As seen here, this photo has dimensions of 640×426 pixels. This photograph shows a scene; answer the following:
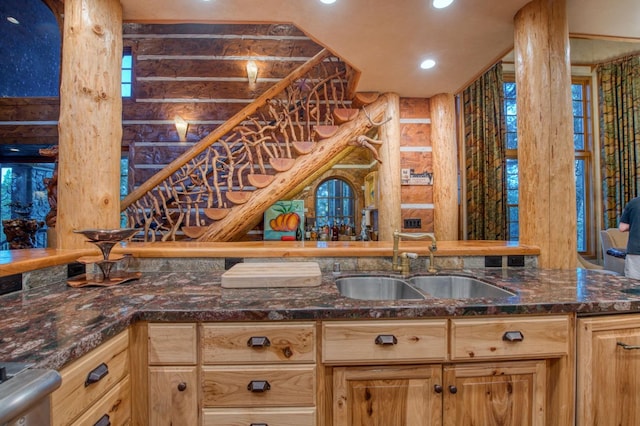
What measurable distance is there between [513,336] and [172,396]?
141cm

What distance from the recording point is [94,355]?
100 cm

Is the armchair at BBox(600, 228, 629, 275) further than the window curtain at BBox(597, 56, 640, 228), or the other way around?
the window curtain at BBox(597, 56, 640, 228)

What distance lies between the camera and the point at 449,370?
4.28 feet

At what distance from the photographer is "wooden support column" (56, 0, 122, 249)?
1942mm

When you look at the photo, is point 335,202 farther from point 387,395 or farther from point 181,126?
point 387,395

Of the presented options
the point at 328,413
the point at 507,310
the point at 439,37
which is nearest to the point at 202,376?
the point at 328,413

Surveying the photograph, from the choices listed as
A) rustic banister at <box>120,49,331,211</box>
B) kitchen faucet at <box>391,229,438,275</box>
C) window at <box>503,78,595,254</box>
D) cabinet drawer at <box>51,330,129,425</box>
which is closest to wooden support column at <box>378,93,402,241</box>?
rustic banister at <box>120,49,331,211</box>

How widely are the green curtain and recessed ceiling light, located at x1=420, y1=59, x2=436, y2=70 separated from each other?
90.0 inches

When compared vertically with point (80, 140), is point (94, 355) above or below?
below

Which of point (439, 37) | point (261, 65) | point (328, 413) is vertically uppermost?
point (261, 65)

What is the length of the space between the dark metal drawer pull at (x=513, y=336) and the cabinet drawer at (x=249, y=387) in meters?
0.87

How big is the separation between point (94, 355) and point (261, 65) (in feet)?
17.1

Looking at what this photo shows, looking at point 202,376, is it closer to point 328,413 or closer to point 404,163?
point 328,413

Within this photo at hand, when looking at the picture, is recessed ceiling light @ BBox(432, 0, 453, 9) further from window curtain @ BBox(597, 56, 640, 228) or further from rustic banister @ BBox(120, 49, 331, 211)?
window curtain @ BBox(597, 56, 640, 228)
